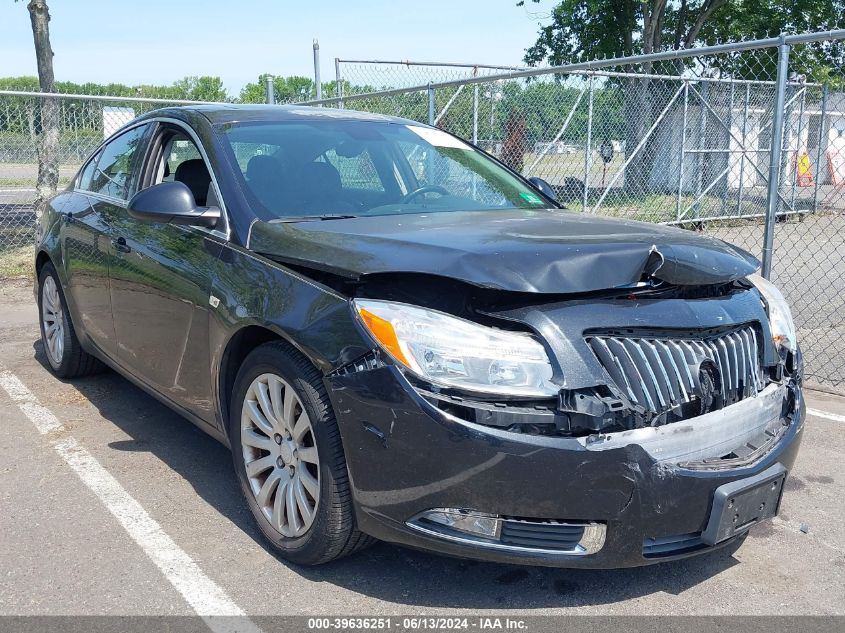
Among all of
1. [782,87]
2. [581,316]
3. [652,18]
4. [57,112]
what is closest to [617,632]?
[581,316]

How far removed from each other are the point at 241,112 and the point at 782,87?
3447mm

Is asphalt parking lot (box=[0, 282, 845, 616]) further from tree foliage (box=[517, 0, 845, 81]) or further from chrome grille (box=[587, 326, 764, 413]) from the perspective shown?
tree foliage (box=[517, 0, 845, 81])

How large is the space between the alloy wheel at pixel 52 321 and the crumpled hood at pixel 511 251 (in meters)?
2.63

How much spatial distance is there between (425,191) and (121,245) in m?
1.55

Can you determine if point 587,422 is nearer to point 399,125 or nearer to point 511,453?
point 511,453

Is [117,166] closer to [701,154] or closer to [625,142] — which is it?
[625,142]

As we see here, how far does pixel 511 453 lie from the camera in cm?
245

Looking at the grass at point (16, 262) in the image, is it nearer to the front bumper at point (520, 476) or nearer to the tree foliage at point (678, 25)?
the front bumper at point (520, 476)

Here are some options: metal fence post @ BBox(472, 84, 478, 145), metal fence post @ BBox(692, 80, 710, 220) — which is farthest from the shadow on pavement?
metal fence post @ BBox(692, 80, 710, 220)

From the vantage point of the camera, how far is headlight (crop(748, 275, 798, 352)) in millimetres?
3156

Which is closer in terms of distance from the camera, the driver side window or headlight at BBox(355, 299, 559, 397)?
headlight at BBox(355, 299, 559, 397)

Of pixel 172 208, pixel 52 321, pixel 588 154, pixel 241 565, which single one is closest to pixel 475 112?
pixel 588 154

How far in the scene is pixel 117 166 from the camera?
4.71 meters

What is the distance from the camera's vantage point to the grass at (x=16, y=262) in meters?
9.61
